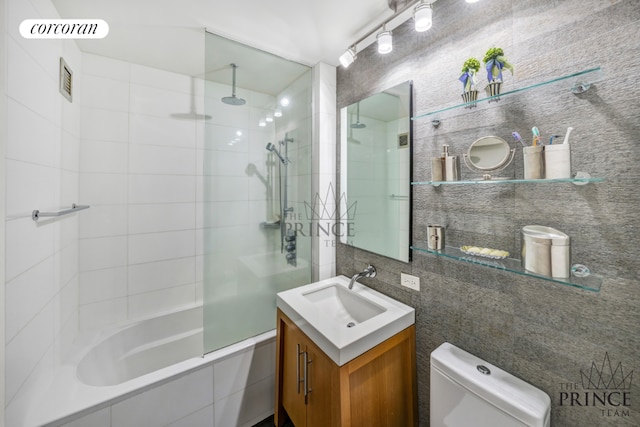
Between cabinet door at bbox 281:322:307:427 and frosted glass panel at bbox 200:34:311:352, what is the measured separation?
1.05ft

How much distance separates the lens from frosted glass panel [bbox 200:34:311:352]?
150cm

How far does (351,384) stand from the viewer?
3.17ft

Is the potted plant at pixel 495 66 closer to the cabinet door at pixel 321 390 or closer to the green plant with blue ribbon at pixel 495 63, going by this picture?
the green plant with blue ribbon at pixel 495 63

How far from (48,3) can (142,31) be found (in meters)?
0.39

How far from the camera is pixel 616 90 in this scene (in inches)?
27.6

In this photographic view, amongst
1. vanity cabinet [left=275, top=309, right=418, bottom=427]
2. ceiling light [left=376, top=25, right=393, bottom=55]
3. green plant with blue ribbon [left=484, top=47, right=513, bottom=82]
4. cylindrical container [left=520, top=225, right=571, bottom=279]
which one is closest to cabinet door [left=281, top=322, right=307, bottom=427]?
vanity cabinet [left=275, top=309, right=418, bottom=427]

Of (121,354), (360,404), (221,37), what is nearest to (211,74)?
(221,37)

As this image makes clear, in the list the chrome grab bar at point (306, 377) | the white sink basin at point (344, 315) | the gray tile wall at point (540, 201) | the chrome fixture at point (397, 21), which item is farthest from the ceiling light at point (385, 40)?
the chrome grab bar at point (306, 377)

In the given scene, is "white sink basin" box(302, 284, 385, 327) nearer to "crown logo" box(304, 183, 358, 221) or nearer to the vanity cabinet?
the vanity cabinet

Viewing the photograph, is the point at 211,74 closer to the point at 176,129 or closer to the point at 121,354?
the point at 176,129

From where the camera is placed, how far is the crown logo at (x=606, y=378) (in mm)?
708

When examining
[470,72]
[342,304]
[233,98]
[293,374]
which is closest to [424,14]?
[470,72]

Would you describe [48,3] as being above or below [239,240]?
above

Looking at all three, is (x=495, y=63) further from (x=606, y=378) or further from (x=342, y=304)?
(x=342, y=304)
